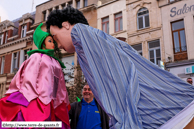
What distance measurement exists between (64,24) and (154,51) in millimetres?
10648

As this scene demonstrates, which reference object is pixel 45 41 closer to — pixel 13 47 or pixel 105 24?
pixel 105 24

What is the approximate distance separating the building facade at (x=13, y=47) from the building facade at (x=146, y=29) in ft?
34.4

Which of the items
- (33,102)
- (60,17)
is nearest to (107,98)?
(33,102)

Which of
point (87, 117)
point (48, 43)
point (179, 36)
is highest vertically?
point (179, 36)

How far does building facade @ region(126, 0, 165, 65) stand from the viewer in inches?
459

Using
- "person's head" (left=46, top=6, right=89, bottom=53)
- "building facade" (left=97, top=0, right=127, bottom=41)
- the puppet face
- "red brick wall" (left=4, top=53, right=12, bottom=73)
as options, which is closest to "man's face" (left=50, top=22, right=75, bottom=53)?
"person's head" (left=46, top=6, right=89, bottom=53)

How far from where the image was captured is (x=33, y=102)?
1.48m

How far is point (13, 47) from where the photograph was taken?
19.4 meters

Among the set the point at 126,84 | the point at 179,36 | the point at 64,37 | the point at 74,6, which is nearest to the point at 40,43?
the point at 64,37

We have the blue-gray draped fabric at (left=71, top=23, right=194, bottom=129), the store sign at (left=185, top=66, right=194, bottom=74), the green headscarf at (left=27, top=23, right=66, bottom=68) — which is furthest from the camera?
the store sign at (left=185, top=66, right=194, bottom=74)

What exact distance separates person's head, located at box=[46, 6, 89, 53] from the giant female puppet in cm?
20

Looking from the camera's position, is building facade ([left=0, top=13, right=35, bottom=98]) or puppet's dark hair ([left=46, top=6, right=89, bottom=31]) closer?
puppet's dark hair ([left=46, top=6, right=89, bottom=31])

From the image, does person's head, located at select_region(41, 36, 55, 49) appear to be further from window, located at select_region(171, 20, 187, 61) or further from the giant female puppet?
window, located at select_region(171, 20, 187, 61)

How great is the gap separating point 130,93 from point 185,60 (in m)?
10.4
